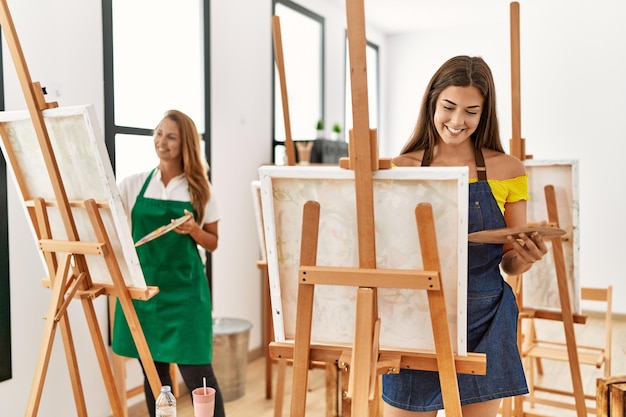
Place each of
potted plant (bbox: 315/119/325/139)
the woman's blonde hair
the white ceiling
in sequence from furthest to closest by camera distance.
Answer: the white ceiling, potted plant (bbox: 315/119/325/139), the woman's blonde hair

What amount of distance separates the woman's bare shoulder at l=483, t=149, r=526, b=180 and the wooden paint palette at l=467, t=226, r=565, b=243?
0.22 meters

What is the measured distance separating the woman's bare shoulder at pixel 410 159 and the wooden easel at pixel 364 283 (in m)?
0.31

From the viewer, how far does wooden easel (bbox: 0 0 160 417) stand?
198 centimetres

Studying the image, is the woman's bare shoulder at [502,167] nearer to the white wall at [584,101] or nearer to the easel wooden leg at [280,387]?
the easel wooden leg at [280,387]

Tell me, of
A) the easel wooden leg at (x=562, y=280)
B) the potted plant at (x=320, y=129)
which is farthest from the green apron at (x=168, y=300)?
the potted plant at (x=320, y=129)

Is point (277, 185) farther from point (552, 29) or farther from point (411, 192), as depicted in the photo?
point (552, 29)

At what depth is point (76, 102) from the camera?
286 centimetres

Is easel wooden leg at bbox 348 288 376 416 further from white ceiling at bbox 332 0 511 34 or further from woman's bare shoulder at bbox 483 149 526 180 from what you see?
white ceiling at bbox 332 0 511 34

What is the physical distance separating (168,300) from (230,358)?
3.74 feet

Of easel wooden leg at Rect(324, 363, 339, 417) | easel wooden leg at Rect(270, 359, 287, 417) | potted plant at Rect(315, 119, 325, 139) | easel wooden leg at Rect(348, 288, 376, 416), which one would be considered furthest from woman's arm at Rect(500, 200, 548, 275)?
potted plant at Rect(315, 119, 325, 139)

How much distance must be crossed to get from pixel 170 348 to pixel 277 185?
4.05ft

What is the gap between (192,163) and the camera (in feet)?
8.50

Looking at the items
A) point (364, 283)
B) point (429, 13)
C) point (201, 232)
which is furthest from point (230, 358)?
point (429, 13)

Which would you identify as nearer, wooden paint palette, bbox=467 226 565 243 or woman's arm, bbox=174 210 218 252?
wooden paint palette, bbox=467 226 565 243
